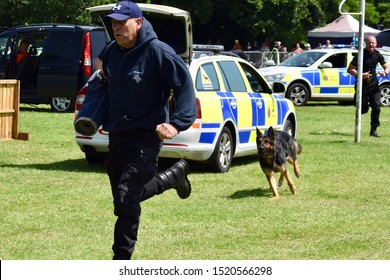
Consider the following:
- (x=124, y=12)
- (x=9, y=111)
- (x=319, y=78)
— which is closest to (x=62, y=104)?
(x=9, y=111)

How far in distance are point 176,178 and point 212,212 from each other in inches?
93.4

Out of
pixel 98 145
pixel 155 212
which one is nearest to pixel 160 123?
pixel 155 212

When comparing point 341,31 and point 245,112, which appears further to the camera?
point 341,31

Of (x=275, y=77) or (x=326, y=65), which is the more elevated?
(x=326, y=65)

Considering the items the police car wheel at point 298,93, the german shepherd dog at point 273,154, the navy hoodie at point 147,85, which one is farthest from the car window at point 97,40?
the navy hoodie at point 147,85

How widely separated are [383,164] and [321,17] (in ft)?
156

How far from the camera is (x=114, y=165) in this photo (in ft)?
25.5

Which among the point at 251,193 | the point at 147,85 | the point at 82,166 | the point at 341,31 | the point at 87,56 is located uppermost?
the point at 147,85

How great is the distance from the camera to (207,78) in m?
14.4

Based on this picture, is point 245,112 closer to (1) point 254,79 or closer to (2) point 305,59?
(1) point 254,79

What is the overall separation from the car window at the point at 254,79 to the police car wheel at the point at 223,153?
1303 mm

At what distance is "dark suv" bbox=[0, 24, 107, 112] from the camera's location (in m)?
23.5

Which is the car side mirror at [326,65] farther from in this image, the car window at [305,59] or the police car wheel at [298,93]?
the police car wheel at [298,93]
